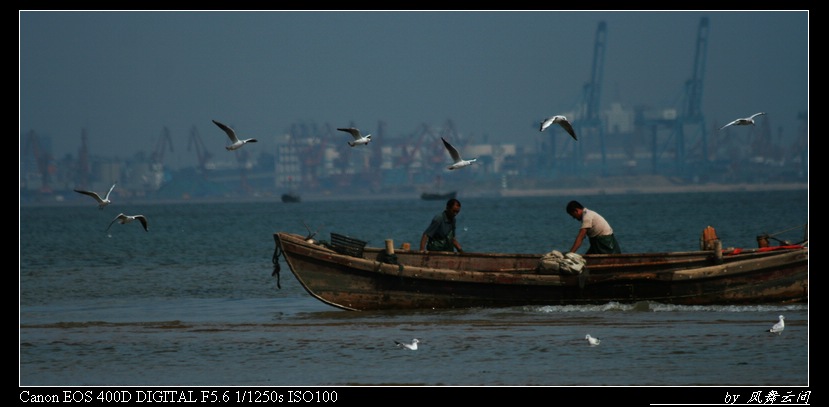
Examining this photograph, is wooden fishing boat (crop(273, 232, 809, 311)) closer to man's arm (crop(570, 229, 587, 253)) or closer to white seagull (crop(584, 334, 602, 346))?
man's arm (crop(570, 229, 587, 253))

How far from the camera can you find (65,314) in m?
22.8

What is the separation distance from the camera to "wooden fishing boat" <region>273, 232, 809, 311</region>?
19.3 metres

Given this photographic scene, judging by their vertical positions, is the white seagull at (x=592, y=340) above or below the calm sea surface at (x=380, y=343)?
above

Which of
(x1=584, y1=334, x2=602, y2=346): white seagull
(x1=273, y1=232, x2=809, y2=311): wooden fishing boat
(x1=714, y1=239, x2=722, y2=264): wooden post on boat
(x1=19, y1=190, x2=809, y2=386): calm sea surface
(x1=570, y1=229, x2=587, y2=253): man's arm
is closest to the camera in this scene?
(x1=19, y1=190, x2=809, y2=386): calm sea surface

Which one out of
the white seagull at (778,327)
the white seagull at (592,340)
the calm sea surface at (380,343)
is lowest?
the calm sea surface at (380,343)

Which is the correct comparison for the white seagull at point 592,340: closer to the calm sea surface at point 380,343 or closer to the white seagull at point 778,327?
the calm sea surface at point 380,343

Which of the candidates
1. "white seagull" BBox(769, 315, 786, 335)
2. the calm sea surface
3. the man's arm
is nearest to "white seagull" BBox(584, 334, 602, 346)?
the calm sea surface

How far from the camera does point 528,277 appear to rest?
64.1 feet

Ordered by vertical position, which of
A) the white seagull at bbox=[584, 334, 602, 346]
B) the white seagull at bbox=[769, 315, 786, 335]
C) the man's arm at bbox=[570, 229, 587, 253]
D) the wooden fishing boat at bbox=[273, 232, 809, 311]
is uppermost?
the man's arm at bbox=[570, 229, 587, 253]

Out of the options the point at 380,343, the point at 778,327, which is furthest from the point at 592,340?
the point at 380,343

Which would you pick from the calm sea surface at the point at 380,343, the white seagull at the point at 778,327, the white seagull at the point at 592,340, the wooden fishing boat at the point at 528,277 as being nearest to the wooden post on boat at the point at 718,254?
the wooden fishing boat at the point at 528,277

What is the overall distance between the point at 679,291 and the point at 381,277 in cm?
441

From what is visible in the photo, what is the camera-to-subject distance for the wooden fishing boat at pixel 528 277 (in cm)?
1928
